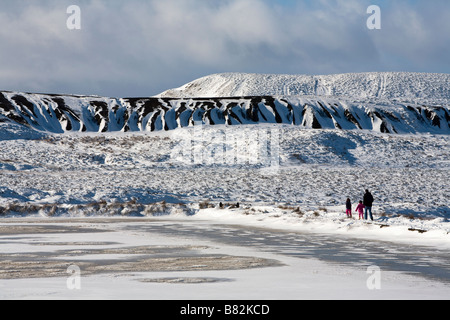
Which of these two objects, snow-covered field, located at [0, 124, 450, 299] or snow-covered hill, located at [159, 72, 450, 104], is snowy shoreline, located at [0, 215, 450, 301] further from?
snow-covered hill, located at [159, 72, 450, 104]

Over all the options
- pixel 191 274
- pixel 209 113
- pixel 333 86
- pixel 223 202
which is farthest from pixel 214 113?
pixel 191 274

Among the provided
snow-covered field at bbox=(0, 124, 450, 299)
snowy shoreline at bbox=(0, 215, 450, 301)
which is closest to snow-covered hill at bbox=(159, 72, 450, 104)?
snow-covered field at bbox=(0, 124, 450, 299)

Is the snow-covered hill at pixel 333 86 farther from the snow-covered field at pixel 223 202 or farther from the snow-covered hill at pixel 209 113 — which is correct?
the snow-covered field at pixel 223 202

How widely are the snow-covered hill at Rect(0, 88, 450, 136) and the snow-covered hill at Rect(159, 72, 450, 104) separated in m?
27.4

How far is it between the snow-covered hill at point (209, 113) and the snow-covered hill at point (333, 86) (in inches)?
1079

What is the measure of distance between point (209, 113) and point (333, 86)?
52617 millimetres

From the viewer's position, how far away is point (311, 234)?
2300 centimetres

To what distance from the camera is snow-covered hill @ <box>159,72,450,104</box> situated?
116 metres

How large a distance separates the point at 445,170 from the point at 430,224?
35.8 meters

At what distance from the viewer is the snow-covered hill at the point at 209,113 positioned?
7712cm

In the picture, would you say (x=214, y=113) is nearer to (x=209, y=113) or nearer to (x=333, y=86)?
(x=209, y=113)

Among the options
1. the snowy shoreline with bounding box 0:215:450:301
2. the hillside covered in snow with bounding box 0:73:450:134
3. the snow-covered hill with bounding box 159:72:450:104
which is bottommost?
the snowy shoreline with bounding box 0:215:450:301

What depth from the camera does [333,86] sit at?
125 metres
